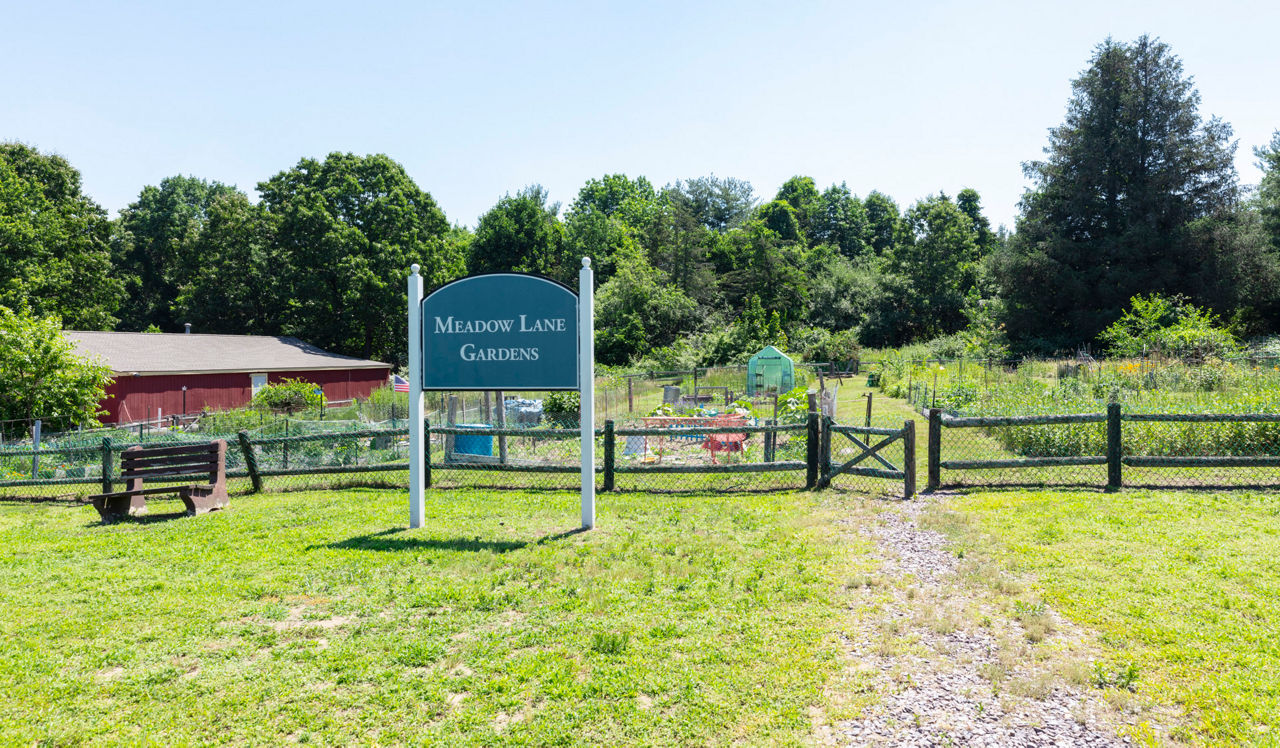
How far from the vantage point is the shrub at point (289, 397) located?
25.8 metres

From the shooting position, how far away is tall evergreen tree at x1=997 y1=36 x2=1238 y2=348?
36.8 meters

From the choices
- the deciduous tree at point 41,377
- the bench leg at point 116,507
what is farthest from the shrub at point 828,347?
the bench leg at point 116,507

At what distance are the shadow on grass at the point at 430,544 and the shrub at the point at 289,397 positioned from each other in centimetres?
2004

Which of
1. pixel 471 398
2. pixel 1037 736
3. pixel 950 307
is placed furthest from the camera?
pixel 950 307

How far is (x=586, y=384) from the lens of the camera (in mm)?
7938

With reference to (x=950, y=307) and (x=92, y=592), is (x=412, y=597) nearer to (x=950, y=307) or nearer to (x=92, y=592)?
(x=92, y=592)

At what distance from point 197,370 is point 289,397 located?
4.12m

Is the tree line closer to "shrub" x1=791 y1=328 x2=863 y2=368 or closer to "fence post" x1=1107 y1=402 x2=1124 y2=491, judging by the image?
"shrub" x1=791 y1=328 x2=863 y2=368

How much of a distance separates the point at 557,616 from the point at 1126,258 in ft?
135

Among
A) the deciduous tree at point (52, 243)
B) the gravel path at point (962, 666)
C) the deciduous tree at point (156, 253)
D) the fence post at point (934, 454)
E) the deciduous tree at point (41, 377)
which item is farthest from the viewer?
the deciduous tree at point (156, 253)

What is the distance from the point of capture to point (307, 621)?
Answer: 521 centimetres

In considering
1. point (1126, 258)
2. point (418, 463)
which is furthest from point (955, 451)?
point (1126, 258)

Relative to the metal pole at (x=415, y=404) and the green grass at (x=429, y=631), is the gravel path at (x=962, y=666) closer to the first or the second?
the green grass at (x=429, y=631)

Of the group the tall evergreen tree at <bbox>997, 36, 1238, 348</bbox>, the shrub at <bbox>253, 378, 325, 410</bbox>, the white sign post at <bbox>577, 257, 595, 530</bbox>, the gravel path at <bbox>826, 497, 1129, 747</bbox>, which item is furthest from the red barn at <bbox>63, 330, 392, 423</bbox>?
the tall evergreen tree at <bbox>997, 36, 1238, 348</bbox>
